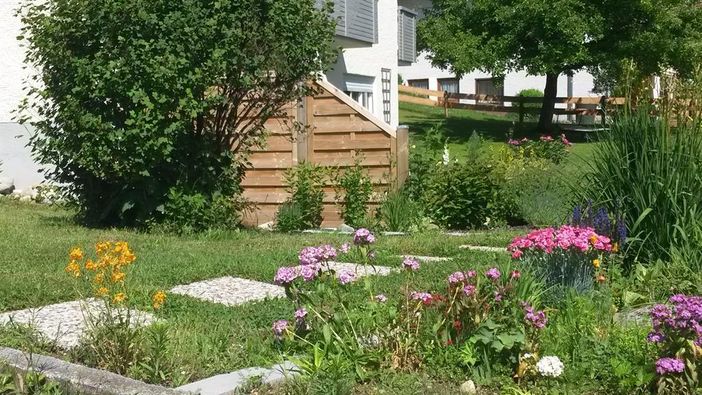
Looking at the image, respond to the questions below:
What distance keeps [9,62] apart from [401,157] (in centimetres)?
815

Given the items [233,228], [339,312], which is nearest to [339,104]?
[233,228]

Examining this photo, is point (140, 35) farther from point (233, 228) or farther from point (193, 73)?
point (233, 228)

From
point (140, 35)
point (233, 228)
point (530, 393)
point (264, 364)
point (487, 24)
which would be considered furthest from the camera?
point (487, 24)

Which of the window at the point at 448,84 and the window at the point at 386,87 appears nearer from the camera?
the window at the point at 386,87

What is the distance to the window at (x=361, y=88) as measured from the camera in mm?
22577

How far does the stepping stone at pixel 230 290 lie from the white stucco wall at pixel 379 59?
13.6 meters

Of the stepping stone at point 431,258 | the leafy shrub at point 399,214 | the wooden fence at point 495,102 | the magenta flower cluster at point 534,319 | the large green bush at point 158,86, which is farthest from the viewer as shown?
the wooden fence at point 495,102

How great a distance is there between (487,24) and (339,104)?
20658mm

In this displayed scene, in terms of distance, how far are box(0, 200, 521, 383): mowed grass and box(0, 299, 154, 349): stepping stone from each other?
0.16m

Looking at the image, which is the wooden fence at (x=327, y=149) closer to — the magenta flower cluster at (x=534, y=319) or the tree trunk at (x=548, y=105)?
the magenta flower cluster at (x=534, y=319)

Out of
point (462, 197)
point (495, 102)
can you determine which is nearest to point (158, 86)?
point (462, 197)

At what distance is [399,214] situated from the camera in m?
12.3

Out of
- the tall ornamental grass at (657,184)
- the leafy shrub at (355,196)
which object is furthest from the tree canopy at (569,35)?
the tall ornamental grass at (657,184)

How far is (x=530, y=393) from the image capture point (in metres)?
4.71
